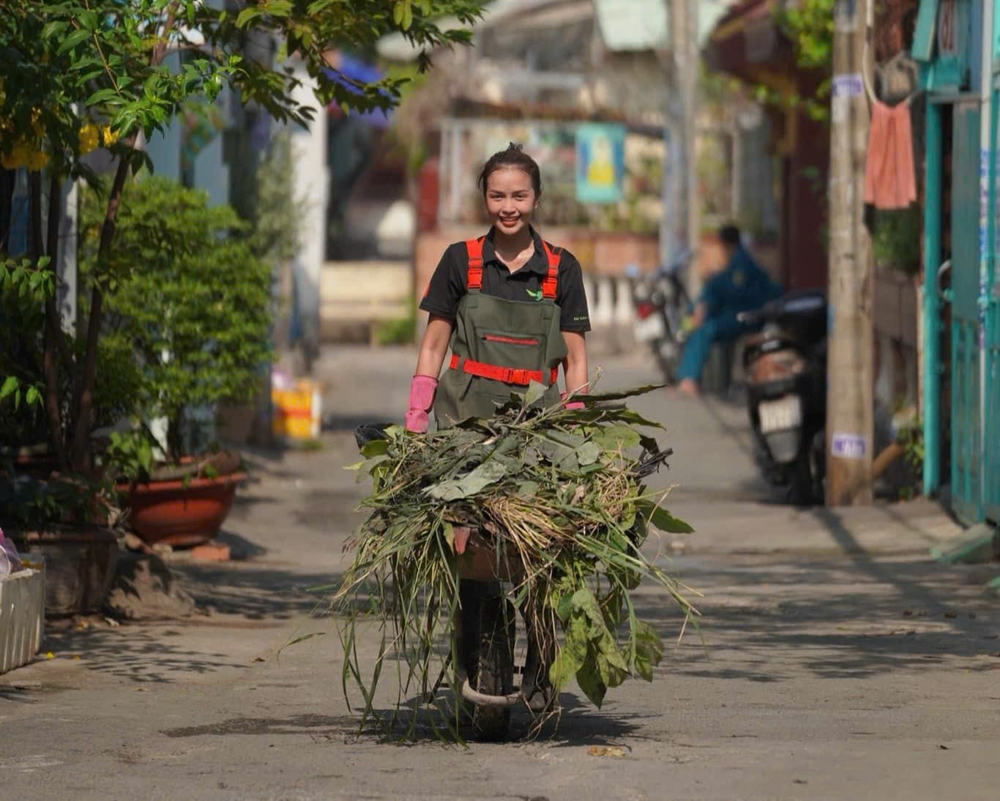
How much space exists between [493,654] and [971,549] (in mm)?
4740

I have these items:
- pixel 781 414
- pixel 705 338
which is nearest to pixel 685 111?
pixel 705 338

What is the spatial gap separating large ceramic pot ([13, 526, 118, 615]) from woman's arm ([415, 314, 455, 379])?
2.60 m

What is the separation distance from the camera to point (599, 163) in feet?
92.4

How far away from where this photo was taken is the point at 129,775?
17.9 ft

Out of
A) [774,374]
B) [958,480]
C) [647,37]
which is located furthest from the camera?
[647,37]

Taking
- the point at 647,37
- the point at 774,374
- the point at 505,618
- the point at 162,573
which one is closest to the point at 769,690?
the point at 505,618

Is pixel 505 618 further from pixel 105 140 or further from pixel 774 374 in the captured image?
pixel 774 374

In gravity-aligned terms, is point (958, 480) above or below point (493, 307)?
below

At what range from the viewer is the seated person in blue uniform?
1941cm

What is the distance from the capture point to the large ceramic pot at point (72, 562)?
8094 millimetres

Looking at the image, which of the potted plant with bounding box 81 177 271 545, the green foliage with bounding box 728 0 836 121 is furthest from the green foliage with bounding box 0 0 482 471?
the green foliage with bounding box 728 0 836 121

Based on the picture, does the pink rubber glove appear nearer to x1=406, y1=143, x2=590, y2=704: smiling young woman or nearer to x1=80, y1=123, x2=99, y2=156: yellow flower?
x1=406, y1=143, x2=590, y2=704: smiling young woman

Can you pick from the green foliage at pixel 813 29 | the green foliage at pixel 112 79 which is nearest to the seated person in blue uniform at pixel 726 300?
the green foliage at pixel 813 29

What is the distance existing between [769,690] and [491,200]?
2050 millimetres
